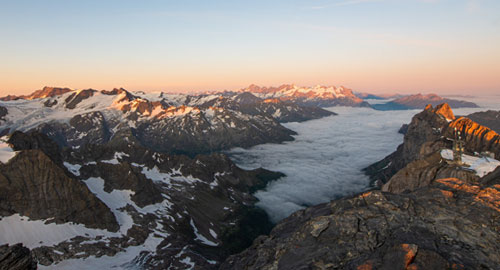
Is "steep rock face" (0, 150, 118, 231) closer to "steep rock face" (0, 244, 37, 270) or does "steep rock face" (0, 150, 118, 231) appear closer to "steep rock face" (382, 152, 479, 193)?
"steep rock face" (0, 244, 37, 270)

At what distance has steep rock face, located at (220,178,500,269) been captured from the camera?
4075cm

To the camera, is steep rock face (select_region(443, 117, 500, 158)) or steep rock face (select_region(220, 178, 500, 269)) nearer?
steep rock face (select_region(220, 178, 500, 269))

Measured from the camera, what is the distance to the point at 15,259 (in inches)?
1991

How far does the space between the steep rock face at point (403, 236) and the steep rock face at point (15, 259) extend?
3888 centimetres

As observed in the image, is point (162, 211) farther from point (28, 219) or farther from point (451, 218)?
point (451, 218)

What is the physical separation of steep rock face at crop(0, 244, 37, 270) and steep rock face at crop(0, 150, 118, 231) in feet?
291

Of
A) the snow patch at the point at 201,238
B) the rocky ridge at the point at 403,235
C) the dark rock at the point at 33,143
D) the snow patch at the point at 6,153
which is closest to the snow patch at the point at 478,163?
the rocky ridge at the point at 403,235

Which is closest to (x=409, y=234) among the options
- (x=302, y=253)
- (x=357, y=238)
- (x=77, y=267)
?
(x=357, y=238)

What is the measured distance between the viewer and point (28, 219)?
124250mm

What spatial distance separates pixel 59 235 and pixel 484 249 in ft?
445

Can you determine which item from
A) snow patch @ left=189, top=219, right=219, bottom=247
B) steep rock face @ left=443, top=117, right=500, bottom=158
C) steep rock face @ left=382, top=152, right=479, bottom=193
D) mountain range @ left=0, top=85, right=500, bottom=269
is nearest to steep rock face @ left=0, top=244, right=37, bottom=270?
mountain range @ left=0, top=85, right=500, bottom=269

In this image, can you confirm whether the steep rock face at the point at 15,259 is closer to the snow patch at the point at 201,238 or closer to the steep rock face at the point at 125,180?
the snow patch at the point at 201,238

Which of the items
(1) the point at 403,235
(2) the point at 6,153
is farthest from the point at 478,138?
(2) the point at 6,153

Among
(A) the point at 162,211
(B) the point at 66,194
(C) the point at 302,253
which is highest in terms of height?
(C) the point at 302,253
